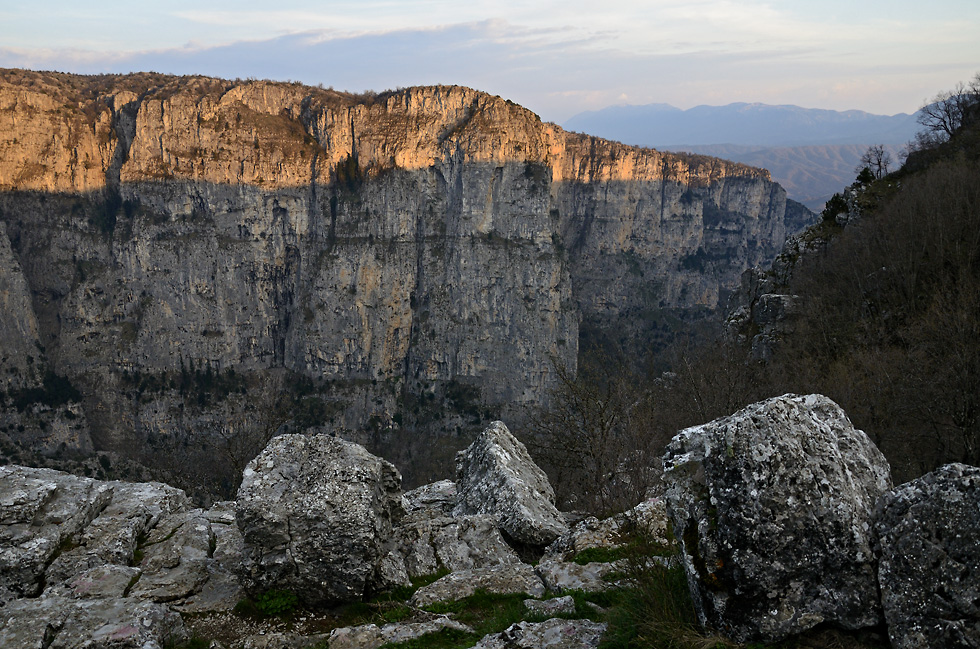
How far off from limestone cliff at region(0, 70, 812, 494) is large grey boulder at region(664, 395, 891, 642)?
9000 cm

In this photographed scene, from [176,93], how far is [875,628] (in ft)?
377

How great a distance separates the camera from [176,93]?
316 feet

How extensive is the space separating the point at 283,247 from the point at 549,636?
104 m

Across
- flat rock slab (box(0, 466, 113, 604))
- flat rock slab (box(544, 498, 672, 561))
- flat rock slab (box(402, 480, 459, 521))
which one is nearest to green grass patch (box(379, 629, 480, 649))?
flat rock slab (box(544, 498, 672, 561))

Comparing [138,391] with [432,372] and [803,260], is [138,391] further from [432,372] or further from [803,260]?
[803,260]

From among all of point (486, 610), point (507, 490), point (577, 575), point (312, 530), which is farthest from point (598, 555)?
point (312, 530)

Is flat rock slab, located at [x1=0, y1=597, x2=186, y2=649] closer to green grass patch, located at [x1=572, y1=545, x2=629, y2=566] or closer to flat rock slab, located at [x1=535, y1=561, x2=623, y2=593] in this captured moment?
flat rock slab, located at [x1=535, y1=561, x2=623, y2=593]

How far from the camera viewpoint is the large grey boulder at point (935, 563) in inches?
208

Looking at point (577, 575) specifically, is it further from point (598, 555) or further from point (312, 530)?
point (312, 530)

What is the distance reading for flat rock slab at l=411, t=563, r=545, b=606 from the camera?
9.68m

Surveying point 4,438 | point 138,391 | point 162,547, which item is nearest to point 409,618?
point 162,547

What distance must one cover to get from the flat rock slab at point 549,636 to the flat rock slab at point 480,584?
1.99m

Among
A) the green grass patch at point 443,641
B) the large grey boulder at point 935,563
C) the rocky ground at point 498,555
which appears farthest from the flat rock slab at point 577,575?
the large grey boulder at point 935,563

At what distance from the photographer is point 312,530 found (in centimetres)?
939
